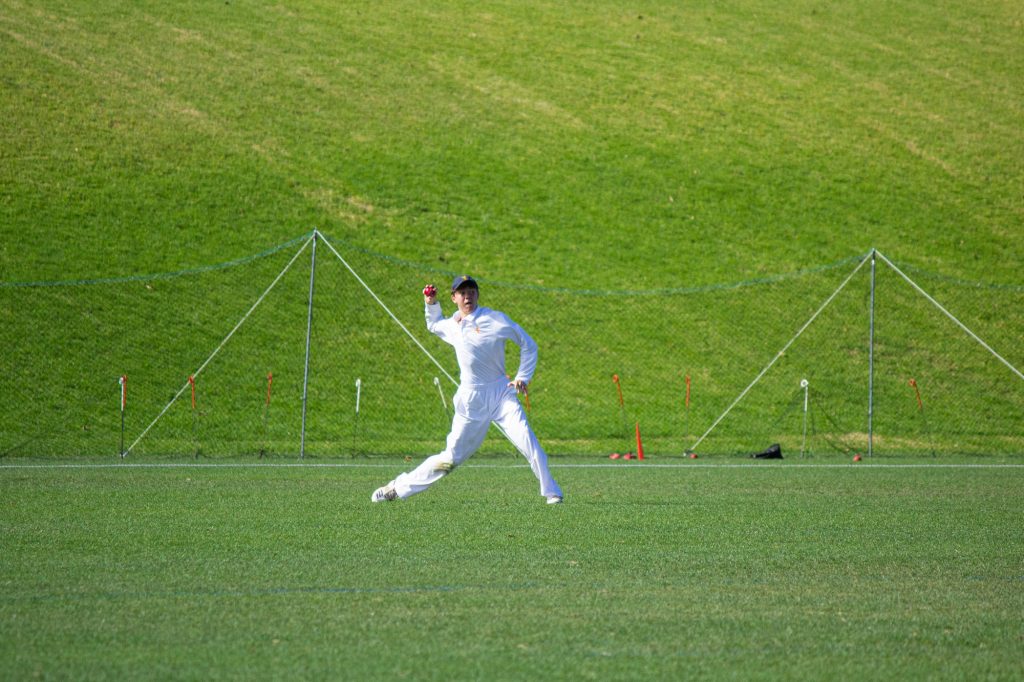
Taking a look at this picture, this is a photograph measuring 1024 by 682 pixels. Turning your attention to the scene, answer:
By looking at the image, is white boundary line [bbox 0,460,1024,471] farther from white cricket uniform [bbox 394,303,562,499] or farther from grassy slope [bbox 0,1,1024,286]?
grassy slope [bbox 0,1,1024,286]

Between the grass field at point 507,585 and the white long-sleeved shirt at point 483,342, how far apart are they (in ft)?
4.07

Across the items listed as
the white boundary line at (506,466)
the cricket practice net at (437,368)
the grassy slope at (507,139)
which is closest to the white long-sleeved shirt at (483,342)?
the white boundary line at (506,466)

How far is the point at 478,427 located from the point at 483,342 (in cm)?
77

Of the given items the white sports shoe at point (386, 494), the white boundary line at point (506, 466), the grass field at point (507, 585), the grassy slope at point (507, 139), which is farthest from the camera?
the grassy slope at point (507, 139)

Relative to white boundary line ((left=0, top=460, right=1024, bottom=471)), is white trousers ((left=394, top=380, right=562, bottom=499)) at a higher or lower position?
higher

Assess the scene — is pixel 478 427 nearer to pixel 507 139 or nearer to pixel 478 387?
pixel 478 387

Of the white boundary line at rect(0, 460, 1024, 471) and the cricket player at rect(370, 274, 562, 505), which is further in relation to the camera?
the white boundary line at rect(0, 460, 1024, 471)

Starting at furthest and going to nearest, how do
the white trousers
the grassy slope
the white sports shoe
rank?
the grassy slope, the white sports shoe, the white trousers

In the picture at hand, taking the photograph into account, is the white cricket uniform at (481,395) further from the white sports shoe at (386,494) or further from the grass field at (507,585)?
the grass field at (507,585)

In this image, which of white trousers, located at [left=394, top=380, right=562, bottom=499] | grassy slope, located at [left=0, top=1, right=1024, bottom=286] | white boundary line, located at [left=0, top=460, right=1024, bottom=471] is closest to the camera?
white trousers, located at [left=394, top=380, right=562, bottom=499]

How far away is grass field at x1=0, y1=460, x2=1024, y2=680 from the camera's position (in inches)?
221

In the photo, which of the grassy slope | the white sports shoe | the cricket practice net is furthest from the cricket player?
the grassy slope

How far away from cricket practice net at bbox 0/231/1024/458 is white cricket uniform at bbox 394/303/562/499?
300 inches

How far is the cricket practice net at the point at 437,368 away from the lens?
20.1m
